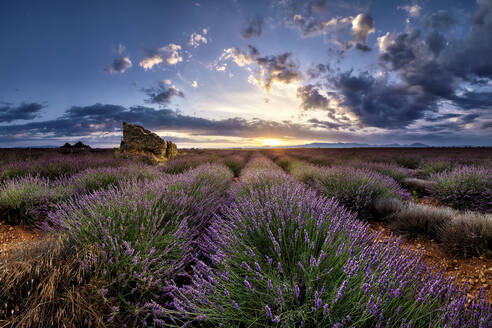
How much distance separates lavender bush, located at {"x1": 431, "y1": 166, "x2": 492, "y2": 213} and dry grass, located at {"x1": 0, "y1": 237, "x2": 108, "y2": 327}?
6432 millimetres

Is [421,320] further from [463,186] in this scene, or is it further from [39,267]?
[463,186]

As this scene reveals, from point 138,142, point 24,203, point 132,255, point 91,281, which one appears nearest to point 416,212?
point 132,255

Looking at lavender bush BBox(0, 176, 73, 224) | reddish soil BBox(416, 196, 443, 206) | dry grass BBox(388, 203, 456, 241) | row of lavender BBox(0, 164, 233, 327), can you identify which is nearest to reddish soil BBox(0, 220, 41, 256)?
lavender bush BBox(0, 176, 73, 224)

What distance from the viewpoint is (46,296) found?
1225 mm

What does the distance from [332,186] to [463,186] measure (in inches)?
112

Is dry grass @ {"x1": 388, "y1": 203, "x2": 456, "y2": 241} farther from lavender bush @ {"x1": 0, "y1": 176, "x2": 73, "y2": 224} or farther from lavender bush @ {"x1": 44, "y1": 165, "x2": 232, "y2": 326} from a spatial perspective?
lavender bush @ {"x1": 0, "y1": 176, "x2": 73, "y2": 224}

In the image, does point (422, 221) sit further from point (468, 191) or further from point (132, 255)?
point (132, 255)

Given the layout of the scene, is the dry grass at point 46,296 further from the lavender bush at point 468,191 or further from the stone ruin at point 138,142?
the stone ruin at point 138,142

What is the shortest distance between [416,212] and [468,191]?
2331 millimetres

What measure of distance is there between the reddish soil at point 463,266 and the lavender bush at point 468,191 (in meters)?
2.54

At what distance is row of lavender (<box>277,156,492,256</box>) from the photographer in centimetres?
262

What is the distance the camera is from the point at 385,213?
12.9 feet

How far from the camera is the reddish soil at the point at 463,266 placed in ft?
6.84

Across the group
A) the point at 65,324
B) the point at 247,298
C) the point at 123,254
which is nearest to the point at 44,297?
the point at 65,324
